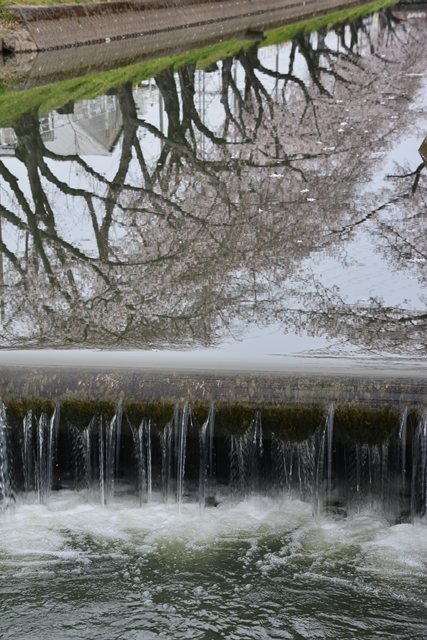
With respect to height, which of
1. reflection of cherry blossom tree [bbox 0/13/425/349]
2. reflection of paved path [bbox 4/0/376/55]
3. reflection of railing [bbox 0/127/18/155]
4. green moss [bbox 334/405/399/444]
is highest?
reflection of paved path [bbox 4/0/376/55]

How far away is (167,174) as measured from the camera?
15531 mm

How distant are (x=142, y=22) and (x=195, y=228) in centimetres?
2767

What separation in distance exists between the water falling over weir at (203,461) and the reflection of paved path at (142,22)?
25.0 meters

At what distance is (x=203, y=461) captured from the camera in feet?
24.7

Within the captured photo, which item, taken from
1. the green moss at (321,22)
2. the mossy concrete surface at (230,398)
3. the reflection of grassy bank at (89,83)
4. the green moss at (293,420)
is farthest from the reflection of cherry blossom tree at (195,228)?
the green moss at (321,22)

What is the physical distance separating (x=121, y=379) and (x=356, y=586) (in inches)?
96.8

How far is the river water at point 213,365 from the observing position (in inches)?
245

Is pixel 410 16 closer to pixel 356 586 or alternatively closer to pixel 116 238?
pixel 116 238

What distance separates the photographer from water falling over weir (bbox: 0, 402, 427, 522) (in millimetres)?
7332

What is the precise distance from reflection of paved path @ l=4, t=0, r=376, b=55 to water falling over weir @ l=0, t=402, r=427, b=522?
25030 mm

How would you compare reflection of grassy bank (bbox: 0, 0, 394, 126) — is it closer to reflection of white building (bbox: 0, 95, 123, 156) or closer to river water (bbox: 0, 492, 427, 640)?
reflection of white building (bbox: 0, 95, 123, 156)

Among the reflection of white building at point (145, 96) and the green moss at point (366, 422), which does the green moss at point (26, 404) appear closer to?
the green moss at point (366, 422)

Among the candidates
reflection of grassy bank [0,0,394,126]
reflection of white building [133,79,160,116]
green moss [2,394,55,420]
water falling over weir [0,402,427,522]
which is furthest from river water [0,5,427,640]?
reflection of white building [133,79,160,116]

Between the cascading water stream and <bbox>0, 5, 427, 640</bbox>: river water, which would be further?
the cascading water stream
